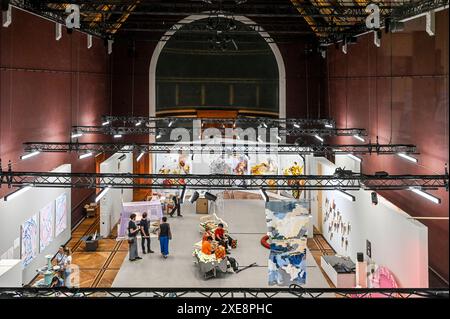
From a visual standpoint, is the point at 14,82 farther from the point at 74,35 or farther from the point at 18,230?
the point at 74,35

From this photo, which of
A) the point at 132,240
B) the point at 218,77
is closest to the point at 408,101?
the point at 132,240

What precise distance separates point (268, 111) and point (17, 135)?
1253cm

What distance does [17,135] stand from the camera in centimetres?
1043

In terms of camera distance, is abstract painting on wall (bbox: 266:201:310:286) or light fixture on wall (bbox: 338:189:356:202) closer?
abstract painting on wall (bbox: 266:201:310:286)

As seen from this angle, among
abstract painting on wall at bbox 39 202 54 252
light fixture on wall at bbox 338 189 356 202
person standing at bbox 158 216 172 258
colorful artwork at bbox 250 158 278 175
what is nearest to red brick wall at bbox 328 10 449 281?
light fixture on wall at bbox 338 189 356 202

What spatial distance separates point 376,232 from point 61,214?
882 centimetres

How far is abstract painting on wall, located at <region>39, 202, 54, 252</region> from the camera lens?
1142 centimetres

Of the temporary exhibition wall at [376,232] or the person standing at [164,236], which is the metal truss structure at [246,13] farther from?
the person standing at [164,236]

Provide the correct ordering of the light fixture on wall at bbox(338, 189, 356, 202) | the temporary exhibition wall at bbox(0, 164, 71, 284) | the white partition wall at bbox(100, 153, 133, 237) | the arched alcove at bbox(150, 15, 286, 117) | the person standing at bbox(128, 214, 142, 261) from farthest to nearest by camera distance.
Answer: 1. the arched alcove at bbox(150, 15, 286, 117)
2. the white partition wall at bbox(100, 153, 133, 237)
3. the person standing at bbox(128, 214, 142, 261)
4. the light fixture on wall at bbox(338, 189, 356, 202)
5. the temporary exhibition wall at bbox(0, 164, 71, 284)

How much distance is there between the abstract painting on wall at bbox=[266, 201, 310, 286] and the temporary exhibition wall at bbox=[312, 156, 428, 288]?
79.6 inches

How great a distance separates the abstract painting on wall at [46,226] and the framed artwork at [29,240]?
293 millimetres

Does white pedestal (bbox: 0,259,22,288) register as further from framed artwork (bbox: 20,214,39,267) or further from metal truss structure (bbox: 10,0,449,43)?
metal truss structure (bbox: 10,0,449,43)

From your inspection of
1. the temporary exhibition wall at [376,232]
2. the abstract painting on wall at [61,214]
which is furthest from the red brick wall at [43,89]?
the temporary exhibition wall at [376,232]
